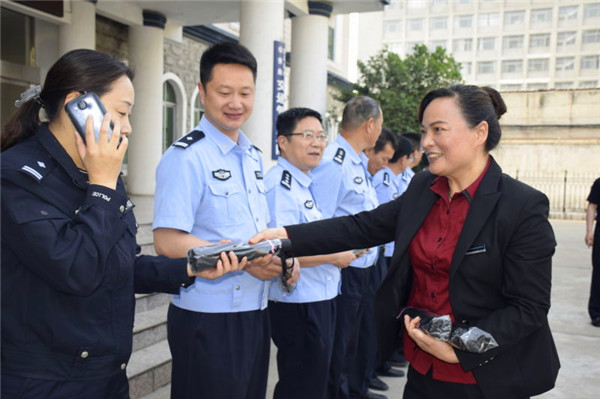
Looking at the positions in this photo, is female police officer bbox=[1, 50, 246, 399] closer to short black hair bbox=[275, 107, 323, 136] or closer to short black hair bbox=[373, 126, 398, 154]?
short black hair bbox=[275, 107, 323, 136]


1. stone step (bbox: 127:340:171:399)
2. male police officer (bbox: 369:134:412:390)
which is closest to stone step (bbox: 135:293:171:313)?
stone step (bbox: 127:340:171:399)

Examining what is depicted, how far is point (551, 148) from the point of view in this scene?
25.8 metres

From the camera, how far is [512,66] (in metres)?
64.8

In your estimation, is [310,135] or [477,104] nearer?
[477,104]

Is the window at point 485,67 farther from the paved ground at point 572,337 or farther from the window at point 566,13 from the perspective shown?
the paved ground at point 572,337

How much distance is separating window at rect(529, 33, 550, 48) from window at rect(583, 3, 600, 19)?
4291mm

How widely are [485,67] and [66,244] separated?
71372 mm

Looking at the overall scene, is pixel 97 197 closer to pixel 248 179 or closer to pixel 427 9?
pixel 248 179

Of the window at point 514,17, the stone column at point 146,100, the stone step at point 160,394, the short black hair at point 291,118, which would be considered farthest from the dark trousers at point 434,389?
the window at point 514,17

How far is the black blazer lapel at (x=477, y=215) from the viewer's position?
6.48ft

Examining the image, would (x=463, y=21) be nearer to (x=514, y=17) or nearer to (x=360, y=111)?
(x=514, y=17)

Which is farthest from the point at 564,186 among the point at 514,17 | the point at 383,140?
the point at 514,17

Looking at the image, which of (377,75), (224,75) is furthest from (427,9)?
(224,75)

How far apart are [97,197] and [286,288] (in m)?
1.40
